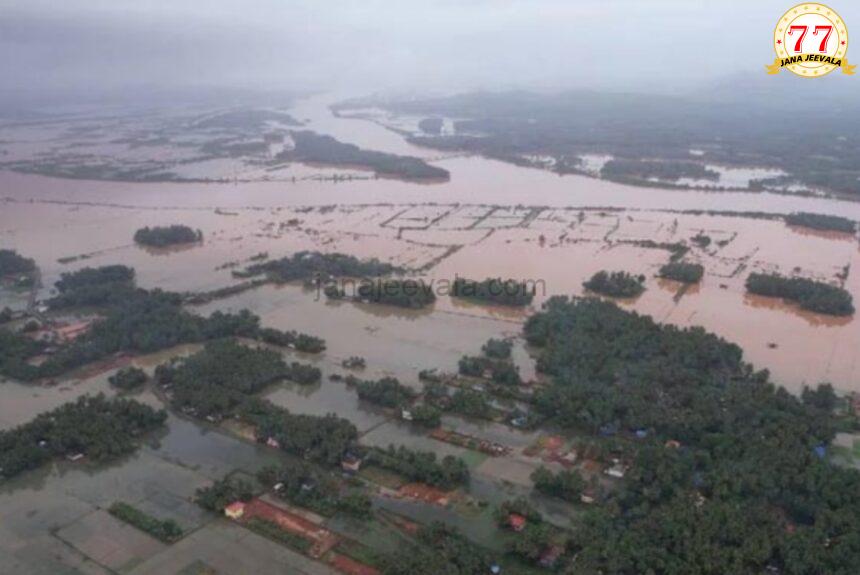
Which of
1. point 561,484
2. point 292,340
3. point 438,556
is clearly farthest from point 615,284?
point 438,556

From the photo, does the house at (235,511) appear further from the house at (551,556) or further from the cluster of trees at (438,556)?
the house at (551,556)

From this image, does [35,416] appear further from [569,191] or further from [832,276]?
[569,191]

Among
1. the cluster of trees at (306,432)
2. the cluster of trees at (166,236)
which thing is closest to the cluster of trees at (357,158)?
the cluster of trees at (166,236)

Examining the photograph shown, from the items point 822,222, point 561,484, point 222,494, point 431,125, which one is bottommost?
point 222,494

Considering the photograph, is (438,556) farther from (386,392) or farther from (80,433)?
(80,433)

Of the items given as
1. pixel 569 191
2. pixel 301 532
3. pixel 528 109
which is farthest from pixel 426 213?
pixel 528 109
